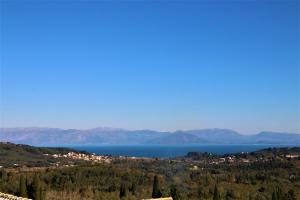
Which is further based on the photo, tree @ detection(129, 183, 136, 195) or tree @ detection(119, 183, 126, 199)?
tree @ detection(129, 183, 136, 195)

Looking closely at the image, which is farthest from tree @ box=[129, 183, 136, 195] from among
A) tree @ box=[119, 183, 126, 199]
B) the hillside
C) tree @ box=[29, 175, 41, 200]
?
the hillside

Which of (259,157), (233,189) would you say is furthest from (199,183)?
(259,157)

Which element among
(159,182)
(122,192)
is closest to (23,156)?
(122,192)

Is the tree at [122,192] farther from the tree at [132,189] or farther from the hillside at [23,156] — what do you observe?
the hillside at [23,156]

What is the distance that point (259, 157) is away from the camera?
18200 centimetres

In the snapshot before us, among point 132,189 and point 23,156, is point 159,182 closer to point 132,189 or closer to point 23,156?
point 132,189

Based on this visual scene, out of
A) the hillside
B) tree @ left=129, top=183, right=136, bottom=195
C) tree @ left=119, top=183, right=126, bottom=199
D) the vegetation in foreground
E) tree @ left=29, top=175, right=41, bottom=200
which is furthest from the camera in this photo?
the hillside

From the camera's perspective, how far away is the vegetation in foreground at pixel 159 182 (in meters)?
90.9

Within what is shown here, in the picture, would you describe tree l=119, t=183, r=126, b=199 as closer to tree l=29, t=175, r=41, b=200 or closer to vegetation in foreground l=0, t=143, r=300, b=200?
vegetation in foreground l=0, t=143, r=300, b=200

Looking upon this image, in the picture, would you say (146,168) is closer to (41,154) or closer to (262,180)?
(262,180)

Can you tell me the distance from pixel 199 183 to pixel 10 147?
90498 millimetres

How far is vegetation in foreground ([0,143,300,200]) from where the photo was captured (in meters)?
90.9

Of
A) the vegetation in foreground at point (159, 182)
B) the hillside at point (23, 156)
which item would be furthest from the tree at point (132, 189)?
the hillside at point (23, 156)

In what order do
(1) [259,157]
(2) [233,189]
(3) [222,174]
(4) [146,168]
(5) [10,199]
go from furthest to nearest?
(1) [259,157]
(4) [146,168]
(3) [222,174]
(2) [233,189]
(5) [10,199]
